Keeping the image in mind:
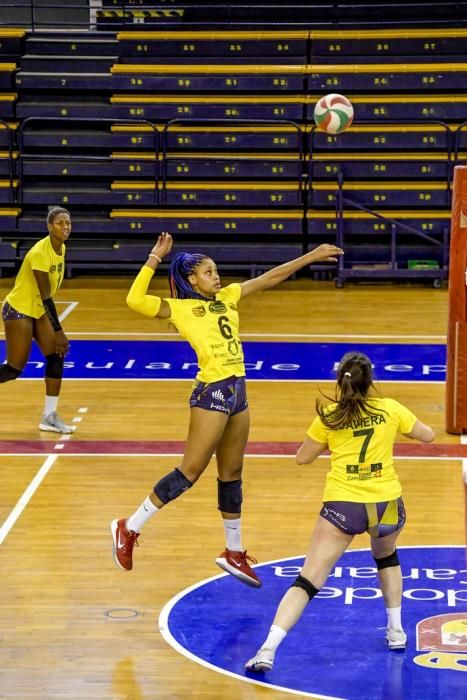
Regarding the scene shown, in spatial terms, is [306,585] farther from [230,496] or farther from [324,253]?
[324,253]

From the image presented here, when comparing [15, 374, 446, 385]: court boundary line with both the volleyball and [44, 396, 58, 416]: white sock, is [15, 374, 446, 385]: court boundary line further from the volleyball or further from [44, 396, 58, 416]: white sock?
the volleyball

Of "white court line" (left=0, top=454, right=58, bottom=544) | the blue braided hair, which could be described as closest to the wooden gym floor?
"white court line" (left=0, top=454, right=58, bottom=544)

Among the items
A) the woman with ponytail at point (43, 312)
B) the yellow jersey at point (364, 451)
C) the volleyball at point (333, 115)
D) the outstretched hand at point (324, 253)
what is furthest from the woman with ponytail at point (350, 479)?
the volleyball at point (333, 115)

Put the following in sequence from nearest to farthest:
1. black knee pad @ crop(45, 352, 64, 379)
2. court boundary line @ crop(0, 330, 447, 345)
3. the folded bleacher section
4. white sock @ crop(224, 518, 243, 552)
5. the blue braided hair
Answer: the blue braided hair
white sock @ crop(224, 518, 243, 552)
black knee pad @ crop(45, 352, 64, 379)
court boundary line @ crop(0, 330, 447, 345)
the folded bleacher section

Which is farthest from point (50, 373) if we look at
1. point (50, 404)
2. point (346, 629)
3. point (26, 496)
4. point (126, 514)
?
point (346, 629)

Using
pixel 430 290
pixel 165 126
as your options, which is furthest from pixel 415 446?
pixel 165 126

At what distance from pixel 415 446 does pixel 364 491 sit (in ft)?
16.9

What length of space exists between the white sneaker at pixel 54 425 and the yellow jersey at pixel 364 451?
18.6 ft

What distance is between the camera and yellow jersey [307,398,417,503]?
684cm

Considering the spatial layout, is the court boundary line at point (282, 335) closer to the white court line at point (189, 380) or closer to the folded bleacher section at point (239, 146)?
the white court line at point (189, 380)

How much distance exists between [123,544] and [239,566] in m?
0.76

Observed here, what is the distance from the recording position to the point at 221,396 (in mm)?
8000

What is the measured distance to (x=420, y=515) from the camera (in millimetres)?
9734

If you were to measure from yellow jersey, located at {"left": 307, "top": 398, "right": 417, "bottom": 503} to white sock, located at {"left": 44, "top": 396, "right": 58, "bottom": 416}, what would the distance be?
5643 mm
